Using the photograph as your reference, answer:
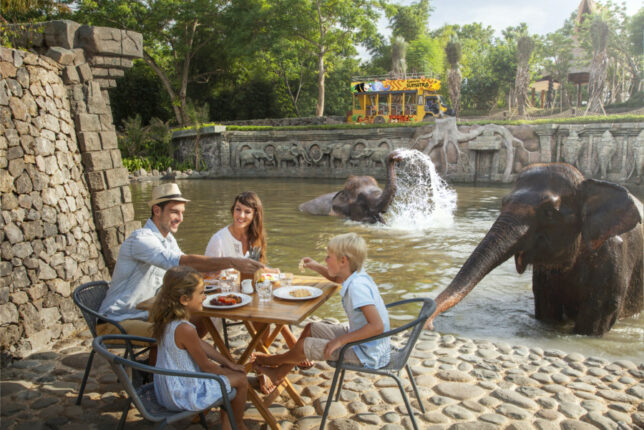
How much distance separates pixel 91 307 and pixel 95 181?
2526 mm

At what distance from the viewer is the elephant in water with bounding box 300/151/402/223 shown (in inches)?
491

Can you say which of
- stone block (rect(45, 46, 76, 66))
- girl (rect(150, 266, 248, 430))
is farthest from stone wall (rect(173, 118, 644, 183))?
girl (rect(150, 266, 248, 430))

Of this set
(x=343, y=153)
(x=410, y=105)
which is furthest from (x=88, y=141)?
(x=410, y=105)

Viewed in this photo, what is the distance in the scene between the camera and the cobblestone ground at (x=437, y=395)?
3.37m

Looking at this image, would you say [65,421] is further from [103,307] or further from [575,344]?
[575,344]

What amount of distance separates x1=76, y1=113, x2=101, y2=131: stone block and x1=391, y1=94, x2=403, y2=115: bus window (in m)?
29.1

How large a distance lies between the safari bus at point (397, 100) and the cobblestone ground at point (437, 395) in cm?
2957

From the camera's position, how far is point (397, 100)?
112 ft

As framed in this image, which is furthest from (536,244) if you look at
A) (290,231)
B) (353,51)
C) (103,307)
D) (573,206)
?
(353,51)

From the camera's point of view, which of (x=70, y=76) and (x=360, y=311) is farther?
(x=70, y=76)

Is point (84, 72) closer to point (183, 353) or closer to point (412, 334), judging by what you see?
point (183, 353)

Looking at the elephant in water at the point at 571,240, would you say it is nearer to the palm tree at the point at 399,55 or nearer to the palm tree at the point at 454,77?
the palm tree at the point at 454,77

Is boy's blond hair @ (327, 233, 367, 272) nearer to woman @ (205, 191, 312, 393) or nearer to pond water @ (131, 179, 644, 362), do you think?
woman @ (205, 191, 312, 393)

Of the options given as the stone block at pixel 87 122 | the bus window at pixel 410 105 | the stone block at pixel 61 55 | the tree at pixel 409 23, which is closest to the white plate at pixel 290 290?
the stone block at pixel 87 122
